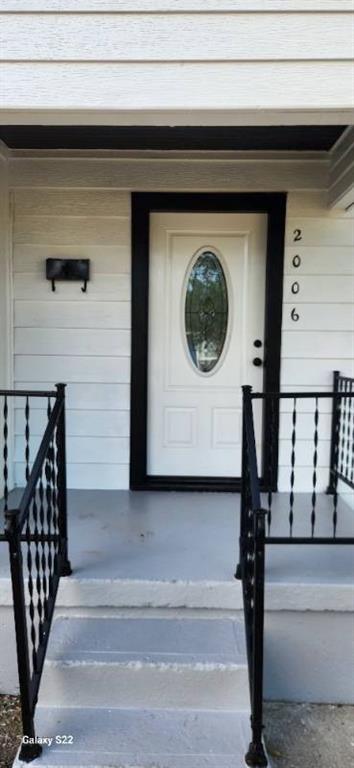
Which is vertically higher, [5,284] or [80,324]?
[5,284]

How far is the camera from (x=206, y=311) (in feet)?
10.9

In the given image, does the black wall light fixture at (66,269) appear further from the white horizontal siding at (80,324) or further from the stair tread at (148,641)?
the stair tread at (148,641)

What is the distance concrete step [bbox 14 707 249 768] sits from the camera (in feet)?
5.56

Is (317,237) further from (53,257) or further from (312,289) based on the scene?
(53,257)

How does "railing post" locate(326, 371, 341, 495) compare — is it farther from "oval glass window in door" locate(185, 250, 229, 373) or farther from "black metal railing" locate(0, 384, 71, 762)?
"black metal railing" locate(0, 384, 71, 762)

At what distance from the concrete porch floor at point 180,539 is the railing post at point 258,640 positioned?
493 millimetres

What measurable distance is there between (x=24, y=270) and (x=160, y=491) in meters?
1.61

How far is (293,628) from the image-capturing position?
220 cm

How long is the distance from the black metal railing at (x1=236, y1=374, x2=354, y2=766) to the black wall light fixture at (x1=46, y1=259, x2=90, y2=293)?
134 cm
